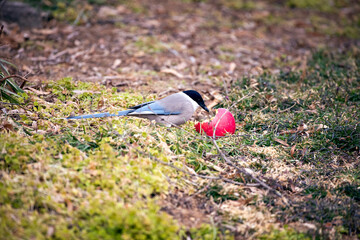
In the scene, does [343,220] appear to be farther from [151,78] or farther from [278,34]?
[278,34]

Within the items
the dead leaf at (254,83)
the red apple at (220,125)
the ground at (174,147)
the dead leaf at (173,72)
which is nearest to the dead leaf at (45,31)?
the ground at (174,147)

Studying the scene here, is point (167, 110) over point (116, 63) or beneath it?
over

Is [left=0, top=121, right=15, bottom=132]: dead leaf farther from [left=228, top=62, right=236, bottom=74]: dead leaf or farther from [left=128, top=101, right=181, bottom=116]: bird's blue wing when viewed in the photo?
[left=228, top=62, right=236, bottom=74]: dead leaf

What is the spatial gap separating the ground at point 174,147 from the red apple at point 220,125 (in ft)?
0.35

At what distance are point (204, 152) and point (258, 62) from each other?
395cm

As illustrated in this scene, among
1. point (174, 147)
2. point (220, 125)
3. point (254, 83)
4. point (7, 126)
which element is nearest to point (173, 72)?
point (254, 83)

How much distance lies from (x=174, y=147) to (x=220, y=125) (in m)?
0.67

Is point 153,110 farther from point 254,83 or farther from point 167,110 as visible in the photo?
point 254,83

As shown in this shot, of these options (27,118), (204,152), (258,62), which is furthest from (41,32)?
(204,152)

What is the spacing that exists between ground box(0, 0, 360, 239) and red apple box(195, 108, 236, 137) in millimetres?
106

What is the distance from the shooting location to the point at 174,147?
11.7ft

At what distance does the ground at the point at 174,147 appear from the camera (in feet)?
8.45

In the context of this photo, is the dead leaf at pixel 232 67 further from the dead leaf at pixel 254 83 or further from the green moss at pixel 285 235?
the green moss at pixel 285 235

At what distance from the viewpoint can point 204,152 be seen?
369 centimetres
